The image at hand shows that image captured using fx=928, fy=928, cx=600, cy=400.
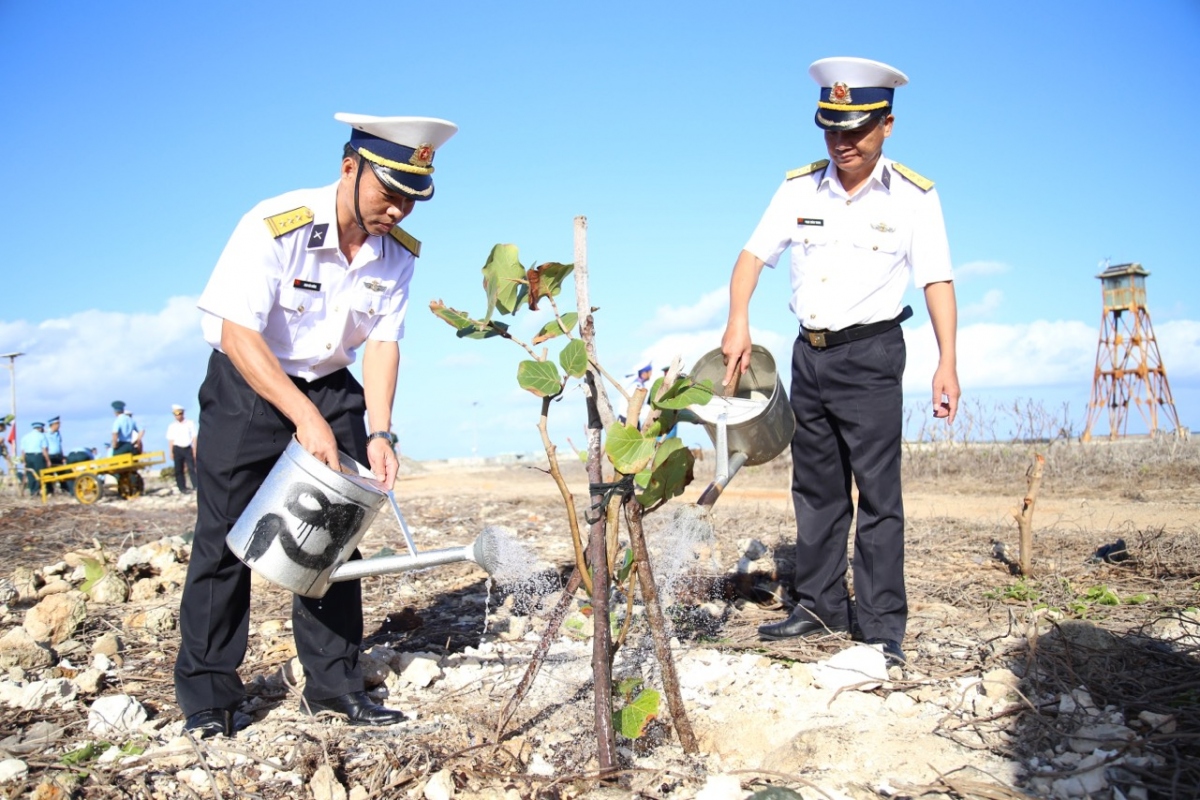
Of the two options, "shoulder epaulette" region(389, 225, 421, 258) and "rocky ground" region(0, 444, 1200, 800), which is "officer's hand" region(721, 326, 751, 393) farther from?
"shoulder epaulette" region(389, 225, 421, 258)

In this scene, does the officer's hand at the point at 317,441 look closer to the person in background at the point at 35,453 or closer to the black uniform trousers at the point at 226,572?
the black uniform trousers at the point at 226,572

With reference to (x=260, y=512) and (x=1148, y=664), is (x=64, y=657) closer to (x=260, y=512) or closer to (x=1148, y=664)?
(x=260, y=512)

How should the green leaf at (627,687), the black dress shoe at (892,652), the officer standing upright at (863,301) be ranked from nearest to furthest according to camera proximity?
the green leaf at (627,687) < the black dress shoe at (892,652) < the officer standing upright at (863,301)

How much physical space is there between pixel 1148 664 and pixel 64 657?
350cm

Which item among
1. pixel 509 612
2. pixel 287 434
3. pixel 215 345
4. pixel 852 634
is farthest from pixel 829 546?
pixel 215 345

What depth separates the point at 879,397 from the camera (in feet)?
10.1

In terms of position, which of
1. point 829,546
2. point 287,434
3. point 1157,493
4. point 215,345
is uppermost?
point 215,345

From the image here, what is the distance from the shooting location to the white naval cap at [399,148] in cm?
248

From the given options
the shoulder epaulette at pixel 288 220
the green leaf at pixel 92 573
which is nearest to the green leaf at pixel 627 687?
the shoulder epaulette at pixel 288 220

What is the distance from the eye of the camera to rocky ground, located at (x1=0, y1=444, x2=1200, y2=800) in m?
2.16

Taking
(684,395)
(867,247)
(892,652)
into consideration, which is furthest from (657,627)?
(867,247)

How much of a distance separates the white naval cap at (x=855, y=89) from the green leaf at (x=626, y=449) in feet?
4.83

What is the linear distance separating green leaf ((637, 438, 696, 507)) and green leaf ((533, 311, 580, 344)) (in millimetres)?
367

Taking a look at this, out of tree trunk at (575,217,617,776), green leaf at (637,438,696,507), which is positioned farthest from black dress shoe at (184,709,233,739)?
green leaf at (637,438,696,507)
